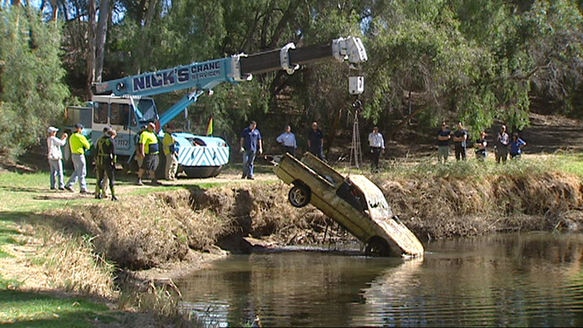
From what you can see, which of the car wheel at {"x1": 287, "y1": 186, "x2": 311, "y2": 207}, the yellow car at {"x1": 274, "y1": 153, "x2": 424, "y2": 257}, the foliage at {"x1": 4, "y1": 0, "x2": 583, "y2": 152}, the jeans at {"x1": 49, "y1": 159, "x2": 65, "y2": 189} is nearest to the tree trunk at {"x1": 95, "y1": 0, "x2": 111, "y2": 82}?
the foliage at {"x1": 4, "y1": 0, "x2": 583, "y2": 152}

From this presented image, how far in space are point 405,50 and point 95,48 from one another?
1355 cm

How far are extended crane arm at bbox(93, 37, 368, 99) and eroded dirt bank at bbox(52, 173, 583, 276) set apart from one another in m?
3.13

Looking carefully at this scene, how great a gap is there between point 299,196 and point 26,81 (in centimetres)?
1249

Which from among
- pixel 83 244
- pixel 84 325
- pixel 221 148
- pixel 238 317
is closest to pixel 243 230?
pixel 221 148

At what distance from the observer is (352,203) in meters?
19.1

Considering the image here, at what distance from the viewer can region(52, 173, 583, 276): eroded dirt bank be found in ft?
54.6

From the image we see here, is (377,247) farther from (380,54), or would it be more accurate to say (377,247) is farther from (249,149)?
(380,54)

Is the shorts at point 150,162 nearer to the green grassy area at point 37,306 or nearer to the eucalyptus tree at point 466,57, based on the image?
the green grassy area at point 37,306

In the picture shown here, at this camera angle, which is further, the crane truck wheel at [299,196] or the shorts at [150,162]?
the shorts at [150,162]

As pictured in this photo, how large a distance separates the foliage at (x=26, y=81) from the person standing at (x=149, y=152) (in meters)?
7.41

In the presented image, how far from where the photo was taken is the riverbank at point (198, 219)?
41.3 feet

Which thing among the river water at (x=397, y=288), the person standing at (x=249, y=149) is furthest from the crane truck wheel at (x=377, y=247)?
the person standing at (x=249, y=149)

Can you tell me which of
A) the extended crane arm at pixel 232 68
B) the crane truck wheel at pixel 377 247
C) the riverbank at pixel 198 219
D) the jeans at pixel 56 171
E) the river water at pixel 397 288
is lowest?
the river water at pixel 397 288

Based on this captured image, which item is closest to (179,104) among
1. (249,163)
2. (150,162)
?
(249,163)
